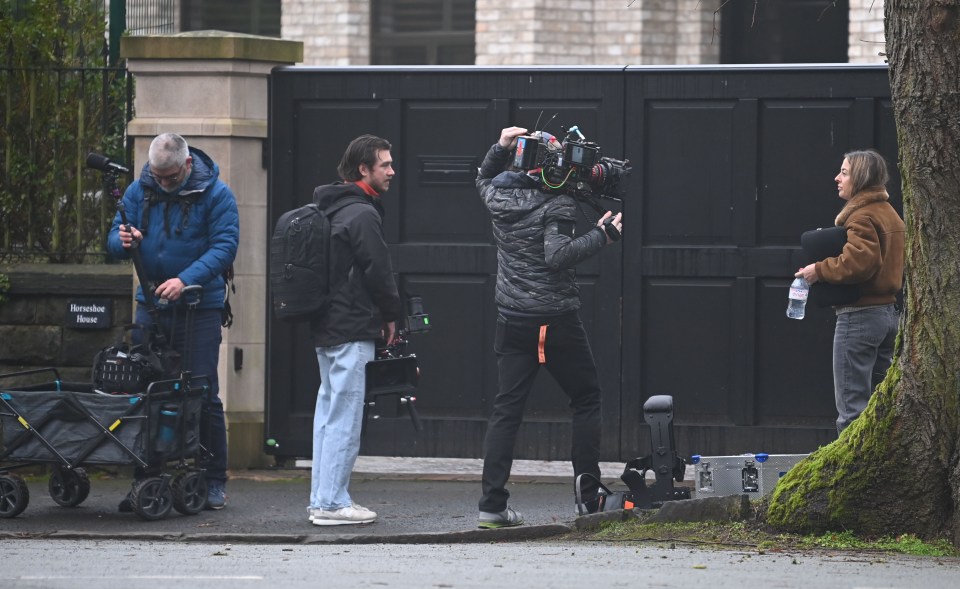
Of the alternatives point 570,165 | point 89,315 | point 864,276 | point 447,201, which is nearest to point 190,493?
point 89,315

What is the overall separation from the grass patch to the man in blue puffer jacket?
7.32ft

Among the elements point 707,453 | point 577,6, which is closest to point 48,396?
point 707,453

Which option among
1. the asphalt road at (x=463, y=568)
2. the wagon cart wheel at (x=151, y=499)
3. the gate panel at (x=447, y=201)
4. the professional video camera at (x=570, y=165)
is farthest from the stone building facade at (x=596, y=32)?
the asphalt road at (x=463, y=568)

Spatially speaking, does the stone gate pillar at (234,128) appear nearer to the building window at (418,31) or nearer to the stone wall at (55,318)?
the stone wall at (55,318)

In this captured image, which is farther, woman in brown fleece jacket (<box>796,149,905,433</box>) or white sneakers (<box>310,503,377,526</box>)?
woman in brown fleece jacket (<box>796,149,905,433</box>)

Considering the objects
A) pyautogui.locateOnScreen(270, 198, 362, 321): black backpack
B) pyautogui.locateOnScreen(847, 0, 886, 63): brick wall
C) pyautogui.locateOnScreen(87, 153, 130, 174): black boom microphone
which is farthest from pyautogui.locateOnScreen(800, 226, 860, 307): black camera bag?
pyautogui.locateOnScreen(847, 0, 886, 63): brick wall

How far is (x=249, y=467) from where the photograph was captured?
988cm

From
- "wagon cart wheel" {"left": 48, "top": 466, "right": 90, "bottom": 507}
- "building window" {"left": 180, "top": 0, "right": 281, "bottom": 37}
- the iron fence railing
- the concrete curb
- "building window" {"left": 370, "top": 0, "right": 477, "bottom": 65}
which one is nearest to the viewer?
the concrete curb

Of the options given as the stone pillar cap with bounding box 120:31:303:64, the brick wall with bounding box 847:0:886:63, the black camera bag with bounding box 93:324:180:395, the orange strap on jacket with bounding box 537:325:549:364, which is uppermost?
the brick wall with bounding box 847:0:886:63

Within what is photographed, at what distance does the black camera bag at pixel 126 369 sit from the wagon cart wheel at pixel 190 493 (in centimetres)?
50

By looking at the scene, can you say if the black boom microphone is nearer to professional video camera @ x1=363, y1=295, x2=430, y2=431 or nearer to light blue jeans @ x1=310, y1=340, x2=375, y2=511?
light blue jeans @ x1=310, y1=340, x2=375, y2=511

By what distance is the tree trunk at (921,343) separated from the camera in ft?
22.1

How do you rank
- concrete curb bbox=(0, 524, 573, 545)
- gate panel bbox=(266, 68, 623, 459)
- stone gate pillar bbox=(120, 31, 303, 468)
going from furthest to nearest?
stone gate pillar bbox=(120, 31, 303, 468) < gate panel bbox=(266, 68, 623, 459) < concrete curb bbox=(0, 524, 573, 545)

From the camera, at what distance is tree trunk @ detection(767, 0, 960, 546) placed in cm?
672
